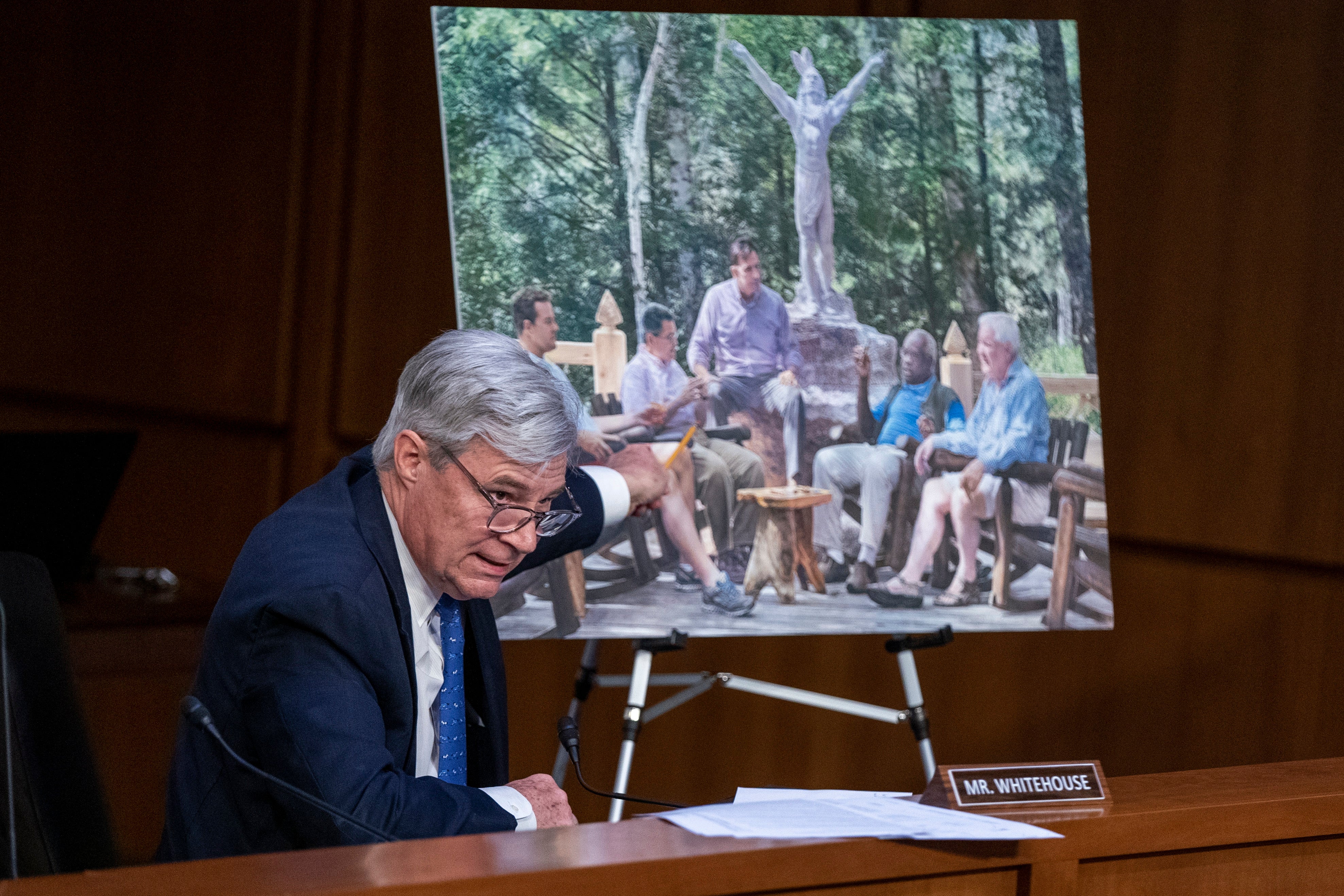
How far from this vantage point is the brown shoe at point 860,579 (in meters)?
2.26

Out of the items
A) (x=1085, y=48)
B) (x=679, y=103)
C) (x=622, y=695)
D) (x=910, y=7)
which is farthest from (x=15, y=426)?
(x=1085, y=48)

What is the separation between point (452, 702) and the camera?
148 centimetres

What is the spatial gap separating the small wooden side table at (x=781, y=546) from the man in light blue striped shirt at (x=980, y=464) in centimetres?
14

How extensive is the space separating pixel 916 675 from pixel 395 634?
144cm

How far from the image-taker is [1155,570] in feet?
10.1

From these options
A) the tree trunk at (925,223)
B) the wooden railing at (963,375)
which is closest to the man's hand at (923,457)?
the wooden railing at (963,375)

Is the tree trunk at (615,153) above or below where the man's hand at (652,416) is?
above

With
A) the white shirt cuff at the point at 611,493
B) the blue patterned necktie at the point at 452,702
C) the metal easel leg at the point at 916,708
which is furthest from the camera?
the metal easel leg at the point at 916,708

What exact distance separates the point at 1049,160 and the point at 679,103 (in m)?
0.68

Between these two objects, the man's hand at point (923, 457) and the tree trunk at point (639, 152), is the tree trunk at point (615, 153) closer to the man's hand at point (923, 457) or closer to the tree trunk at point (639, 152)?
the tree trunk at point (639, 152)

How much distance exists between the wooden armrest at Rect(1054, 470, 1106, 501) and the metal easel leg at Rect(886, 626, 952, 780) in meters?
0.33

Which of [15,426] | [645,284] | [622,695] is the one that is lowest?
[622,695]

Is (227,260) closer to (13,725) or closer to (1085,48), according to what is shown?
(13,725)

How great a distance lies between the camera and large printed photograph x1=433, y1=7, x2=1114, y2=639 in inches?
84.6
